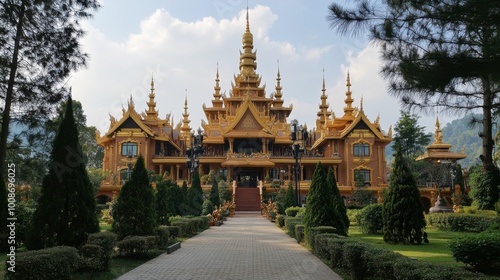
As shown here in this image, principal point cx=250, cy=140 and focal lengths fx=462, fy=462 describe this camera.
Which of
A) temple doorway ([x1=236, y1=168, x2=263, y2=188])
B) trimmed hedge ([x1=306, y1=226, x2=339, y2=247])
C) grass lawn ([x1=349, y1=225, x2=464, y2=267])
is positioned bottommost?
grass lawn ([x1=349, y1=225, x2=464, y2=267])

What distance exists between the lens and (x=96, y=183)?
36812mm

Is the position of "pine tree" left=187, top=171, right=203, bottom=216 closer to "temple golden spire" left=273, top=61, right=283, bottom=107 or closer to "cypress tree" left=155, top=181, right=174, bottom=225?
"cypress tree" left=155, top=181, right=174, bottom=225

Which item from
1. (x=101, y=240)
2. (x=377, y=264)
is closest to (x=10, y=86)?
(x=101, y=240)

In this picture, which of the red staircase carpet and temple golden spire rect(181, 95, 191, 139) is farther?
temple golden spire rect(181, 95, 191, 139)

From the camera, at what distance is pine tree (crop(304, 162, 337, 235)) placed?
1359 cm

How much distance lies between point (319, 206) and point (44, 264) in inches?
343

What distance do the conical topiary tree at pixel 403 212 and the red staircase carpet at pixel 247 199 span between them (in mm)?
24404

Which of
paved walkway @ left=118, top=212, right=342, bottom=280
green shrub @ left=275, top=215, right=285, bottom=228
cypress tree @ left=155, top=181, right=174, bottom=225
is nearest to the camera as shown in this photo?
paved walkway @ left=118, top=212, right=342, bottom=280

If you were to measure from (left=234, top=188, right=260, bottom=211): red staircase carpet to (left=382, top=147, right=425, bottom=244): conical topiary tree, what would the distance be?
24.4 meters

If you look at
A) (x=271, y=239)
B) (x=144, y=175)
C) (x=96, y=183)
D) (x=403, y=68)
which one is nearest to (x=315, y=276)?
(x=403, y=68)

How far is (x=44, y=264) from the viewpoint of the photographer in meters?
6.67

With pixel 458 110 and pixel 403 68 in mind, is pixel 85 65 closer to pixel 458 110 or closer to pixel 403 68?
pixel 403 68

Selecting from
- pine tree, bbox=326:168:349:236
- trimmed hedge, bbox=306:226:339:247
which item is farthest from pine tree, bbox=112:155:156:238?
pine tree, bbox=326:168:349:236

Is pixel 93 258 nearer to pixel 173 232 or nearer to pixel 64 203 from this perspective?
pixel 64 203
